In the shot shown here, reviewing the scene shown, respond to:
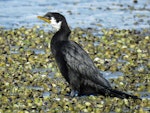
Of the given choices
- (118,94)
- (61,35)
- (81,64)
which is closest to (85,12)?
(61,35)

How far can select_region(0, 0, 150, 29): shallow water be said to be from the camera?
26344 mm

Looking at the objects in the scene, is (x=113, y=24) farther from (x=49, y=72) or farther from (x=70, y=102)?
(x=70, y=102)

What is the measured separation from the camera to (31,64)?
16875 mm

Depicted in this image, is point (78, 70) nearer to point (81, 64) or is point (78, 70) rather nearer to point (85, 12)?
point (81, 64)

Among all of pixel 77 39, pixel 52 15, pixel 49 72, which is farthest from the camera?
pixel 77 39

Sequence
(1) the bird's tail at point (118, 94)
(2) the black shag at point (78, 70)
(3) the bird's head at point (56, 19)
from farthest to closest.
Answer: (3) the bird's head at point (56, 19) → (2) the black shag at point (78, 70) → (1) the bird's tail at point (118, 94)

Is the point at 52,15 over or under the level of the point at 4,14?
over

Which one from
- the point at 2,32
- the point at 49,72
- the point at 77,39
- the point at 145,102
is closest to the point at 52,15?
the point at 49,72

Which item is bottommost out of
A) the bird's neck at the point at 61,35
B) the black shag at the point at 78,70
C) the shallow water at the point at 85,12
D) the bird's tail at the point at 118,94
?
the shallow water at the point at 85,12

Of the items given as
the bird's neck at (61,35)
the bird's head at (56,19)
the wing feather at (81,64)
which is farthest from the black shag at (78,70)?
the bird's head at (56,19)

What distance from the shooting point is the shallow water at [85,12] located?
26344 millimetres

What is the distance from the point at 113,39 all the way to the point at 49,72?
580cm

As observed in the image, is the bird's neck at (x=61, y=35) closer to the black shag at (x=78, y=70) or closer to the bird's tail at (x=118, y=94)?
the black shag at (x=78, y=70)

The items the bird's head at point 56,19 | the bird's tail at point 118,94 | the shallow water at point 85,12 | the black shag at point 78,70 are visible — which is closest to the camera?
the bird's tail at point 118,94
